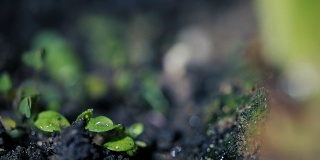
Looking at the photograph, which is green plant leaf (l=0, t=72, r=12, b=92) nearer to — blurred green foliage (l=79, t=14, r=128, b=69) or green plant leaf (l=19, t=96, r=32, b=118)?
green plant leaf (l=19, t=96, r=32, b=118)

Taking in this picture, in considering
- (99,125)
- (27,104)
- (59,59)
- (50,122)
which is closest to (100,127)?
(99,125)

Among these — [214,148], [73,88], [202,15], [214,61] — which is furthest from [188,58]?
[214,148]

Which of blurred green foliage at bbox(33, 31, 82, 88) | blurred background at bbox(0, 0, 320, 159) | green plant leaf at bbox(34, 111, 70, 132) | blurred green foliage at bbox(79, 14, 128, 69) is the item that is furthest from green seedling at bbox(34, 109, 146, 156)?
blurred green foliage at bbox(79, 14, 128, 69)

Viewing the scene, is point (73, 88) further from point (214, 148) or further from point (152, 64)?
point (214, 148)

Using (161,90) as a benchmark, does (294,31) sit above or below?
above

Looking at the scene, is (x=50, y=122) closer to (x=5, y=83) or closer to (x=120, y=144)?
(x=120, y=144)

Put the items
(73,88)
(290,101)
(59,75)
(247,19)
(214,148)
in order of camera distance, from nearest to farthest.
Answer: (214,148) → (290,101) → (73,88) → (59,75) → (247,19)

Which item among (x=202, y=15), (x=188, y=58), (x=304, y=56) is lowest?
(x=304, y=56)
